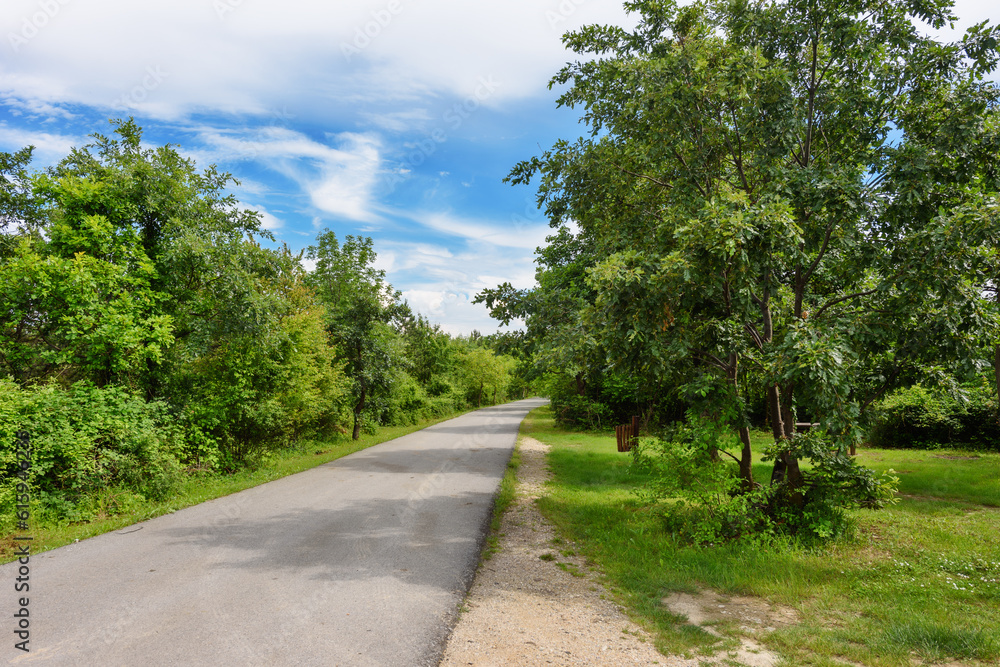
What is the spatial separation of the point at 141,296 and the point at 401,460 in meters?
7.66

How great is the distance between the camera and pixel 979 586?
5.32 meters

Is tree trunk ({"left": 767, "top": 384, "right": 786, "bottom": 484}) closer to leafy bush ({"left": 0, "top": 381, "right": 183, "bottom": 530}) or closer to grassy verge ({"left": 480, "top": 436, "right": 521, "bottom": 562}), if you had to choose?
grassy verge ({"left": 480, "top": 436, "right": 521, "bottom": 562})

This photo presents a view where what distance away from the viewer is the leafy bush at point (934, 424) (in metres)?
15.3

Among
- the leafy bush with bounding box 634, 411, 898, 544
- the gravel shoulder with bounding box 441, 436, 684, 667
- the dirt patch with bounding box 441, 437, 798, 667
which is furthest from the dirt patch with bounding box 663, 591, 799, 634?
the leafy bush with bounding box 634, 411, 898, 544

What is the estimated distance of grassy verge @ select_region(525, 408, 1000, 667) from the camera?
4160 millimetres

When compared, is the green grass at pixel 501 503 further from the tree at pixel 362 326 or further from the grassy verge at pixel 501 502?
the tree at pixel 362 326

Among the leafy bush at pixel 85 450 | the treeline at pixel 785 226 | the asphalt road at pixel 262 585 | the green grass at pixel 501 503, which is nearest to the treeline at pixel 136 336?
the leafy bush at pixel 85 450

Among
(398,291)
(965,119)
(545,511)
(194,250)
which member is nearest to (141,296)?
(194,250)

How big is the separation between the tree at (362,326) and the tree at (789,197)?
42.4 ft

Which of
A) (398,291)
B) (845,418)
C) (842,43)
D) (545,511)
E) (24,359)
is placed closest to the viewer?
(845,418)

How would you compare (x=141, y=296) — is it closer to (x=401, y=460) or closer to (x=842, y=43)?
(x=401, y=460)

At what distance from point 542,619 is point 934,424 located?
1808 centimetres

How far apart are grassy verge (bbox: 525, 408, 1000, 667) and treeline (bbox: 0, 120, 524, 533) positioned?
7855mm

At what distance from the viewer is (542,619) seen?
480 centimetres
